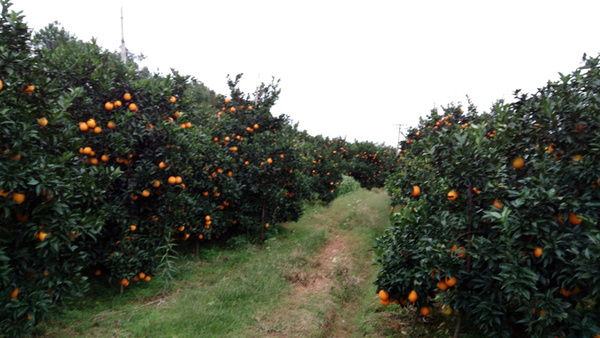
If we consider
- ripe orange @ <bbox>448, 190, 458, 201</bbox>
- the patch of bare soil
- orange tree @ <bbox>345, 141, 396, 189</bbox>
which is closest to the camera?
ripe orange @ <bbox>448, 190, 458, 201</bbox>

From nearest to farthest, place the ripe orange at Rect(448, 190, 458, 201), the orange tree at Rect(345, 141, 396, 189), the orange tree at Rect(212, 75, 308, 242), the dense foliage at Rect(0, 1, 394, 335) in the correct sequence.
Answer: the dense foliage at Rect(0, 1, 394, 335) < the ripe orange at Rect(448, 190, 458, 201) < the orange tree at Rect(212, 75, 308, 242) < the orange tree at Rect(345, 141, 396, 189)

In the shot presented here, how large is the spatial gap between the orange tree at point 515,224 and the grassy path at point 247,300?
1424 mm

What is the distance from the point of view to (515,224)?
2.82m

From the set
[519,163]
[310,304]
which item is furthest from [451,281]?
[310,304]

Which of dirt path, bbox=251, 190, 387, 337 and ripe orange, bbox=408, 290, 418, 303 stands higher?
ripe orange, bbox=408, 290, 418, 303

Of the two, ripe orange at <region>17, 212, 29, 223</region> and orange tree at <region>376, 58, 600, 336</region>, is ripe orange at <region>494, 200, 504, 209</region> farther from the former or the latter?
ripe orange at <region>17, 212, 29, 223</region>

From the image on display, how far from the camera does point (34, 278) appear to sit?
321cm

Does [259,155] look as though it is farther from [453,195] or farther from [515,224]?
[515,224]

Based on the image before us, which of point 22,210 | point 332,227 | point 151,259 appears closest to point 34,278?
point 22,210

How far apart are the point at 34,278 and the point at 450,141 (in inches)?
160

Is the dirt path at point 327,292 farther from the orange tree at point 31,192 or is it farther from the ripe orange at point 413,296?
the orange tree at point 31,192

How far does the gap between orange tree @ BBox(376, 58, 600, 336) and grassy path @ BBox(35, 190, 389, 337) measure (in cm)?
142

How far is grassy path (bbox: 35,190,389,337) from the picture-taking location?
13.2 ft

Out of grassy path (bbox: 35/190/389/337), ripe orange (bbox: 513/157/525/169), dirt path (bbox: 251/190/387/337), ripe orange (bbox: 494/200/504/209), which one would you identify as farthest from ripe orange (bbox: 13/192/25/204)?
ripe orange (bbox: 513/157/525/169)
